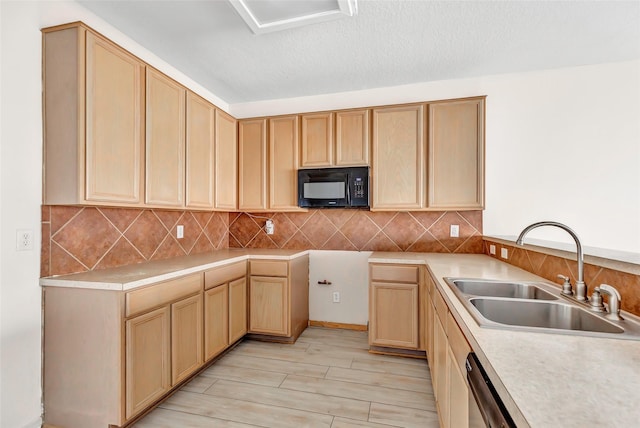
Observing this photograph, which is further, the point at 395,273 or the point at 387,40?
the point at 395,273

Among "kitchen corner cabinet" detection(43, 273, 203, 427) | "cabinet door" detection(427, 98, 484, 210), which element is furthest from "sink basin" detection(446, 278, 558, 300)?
"kitchen corner cabinet" detection(43, 273, 203, 427)

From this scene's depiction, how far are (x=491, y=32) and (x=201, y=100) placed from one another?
2372mm

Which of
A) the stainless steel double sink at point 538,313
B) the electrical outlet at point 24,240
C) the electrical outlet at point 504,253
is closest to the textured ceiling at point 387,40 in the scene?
the electrical outlet at point 24,240

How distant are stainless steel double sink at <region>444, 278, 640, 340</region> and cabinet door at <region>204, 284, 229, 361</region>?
5.75 feet

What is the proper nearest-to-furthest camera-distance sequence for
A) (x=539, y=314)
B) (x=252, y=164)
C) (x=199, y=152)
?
(x=539, y=314) < (x=199, y=152) < (x=252, y=164)

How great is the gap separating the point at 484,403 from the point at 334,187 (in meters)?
2.28

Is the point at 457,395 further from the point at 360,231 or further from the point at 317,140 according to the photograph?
the point at 317,140

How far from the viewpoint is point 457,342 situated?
1230mm

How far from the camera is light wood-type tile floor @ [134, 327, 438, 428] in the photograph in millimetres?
1797

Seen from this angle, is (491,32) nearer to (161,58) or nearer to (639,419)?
(639,419)

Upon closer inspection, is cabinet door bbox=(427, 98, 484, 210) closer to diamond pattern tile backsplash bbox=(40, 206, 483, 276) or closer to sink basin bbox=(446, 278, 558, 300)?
diamond pattern tile backsplash bbox=(40, 206, 483, 276)

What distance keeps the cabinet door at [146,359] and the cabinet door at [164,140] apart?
816 millimetres

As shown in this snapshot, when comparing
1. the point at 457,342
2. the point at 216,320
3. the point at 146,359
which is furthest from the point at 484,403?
the point at 216,320

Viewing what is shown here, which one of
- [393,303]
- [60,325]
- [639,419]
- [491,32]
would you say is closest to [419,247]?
[393,303]
